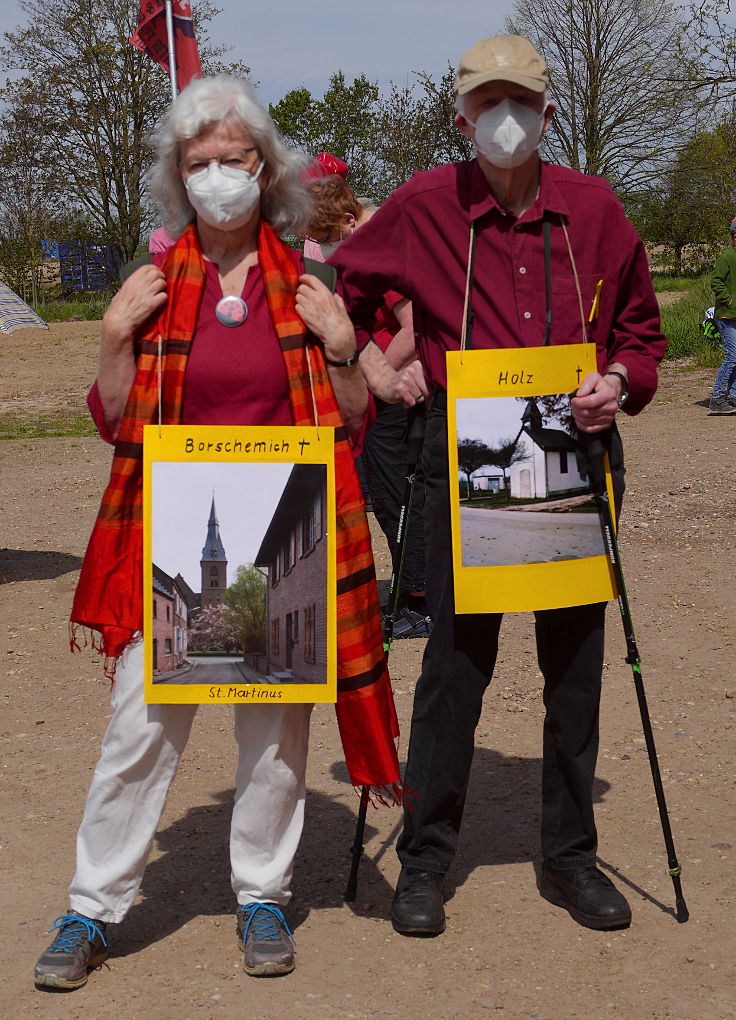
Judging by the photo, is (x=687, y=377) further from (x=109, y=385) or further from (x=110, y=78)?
(x=110, y=78)

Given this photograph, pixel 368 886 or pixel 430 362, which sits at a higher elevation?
pixel 430 362

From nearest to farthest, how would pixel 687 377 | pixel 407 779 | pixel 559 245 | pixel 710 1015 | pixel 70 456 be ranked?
pixel 710 1015 → pixel 559 245 → pixel 407 779 → pixel 70 456 → pixel 687 377

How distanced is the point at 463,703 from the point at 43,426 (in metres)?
12.3

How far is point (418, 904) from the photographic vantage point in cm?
334

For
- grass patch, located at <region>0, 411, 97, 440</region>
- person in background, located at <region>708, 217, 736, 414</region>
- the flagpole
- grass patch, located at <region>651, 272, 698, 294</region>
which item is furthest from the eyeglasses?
grass patch, located at <region>651, 272, 698, 294</region>

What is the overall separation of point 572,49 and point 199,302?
1421 inches

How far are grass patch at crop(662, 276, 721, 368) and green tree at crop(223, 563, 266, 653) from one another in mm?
13832

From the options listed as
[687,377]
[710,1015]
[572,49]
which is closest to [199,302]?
[710,1015]

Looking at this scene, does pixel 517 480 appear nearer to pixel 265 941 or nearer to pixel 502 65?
pixel 502 65

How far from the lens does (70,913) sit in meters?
3.14

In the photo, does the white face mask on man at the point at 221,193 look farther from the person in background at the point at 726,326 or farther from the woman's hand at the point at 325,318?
the person in background at the point at 726,326

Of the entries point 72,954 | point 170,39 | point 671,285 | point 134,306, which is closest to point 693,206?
point 671,285

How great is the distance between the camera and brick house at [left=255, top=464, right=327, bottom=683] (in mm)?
2963

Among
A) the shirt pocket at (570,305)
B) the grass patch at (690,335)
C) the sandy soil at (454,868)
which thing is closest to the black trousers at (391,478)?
the sandy soil at (454,868)
